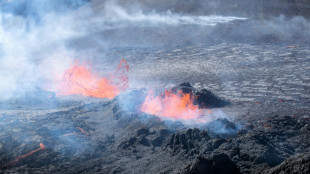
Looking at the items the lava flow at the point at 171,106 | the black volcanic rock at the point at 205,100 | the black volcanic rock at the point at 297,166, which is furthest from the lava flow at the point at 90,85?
the black volcanic rock at the point at 297,166

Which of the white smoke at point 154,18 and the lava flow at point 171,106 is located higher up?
the white smoke at point 154,18

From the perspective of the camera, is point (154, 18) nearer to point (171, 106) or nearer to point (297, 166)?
point (171, 106)

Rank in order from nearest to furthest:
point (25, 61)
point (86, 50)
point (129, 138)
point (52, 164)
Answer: point (52, 164)
point (129, 138)
point (25, 61)
point (86, 50)

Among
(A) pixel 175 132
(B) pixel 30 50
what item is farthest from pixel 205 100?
(B) pixel 30 50

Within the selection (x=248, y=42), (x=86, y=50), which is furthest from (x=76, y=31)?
(x=248, y=42)

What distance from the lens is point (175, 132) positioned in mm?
6859

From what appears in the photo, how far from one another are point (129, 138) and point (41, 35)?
73.7ft

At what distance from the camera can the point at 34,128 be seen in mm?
7746

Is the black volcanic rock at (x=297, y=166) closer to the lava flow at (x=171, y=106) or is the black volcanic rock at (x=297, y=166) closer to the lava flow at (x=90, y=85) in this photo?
the lava flow at (x=171, y=106)

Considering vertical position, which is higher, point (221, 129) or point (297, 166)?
point (297, 166)

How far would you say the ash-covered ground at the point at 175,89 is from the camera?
5.56 meters

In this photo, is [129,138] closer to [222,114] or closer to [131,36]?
[222,114]

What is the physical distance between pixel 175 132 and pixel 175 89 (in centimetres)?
262

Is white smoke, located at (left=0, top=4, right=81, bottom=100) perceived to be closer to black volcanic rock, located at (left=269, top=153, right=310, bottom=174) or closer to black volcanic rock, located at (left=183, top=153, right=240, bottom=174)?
black volcanic rock, located at (left=183, top=153, right=240, bottom=174)
